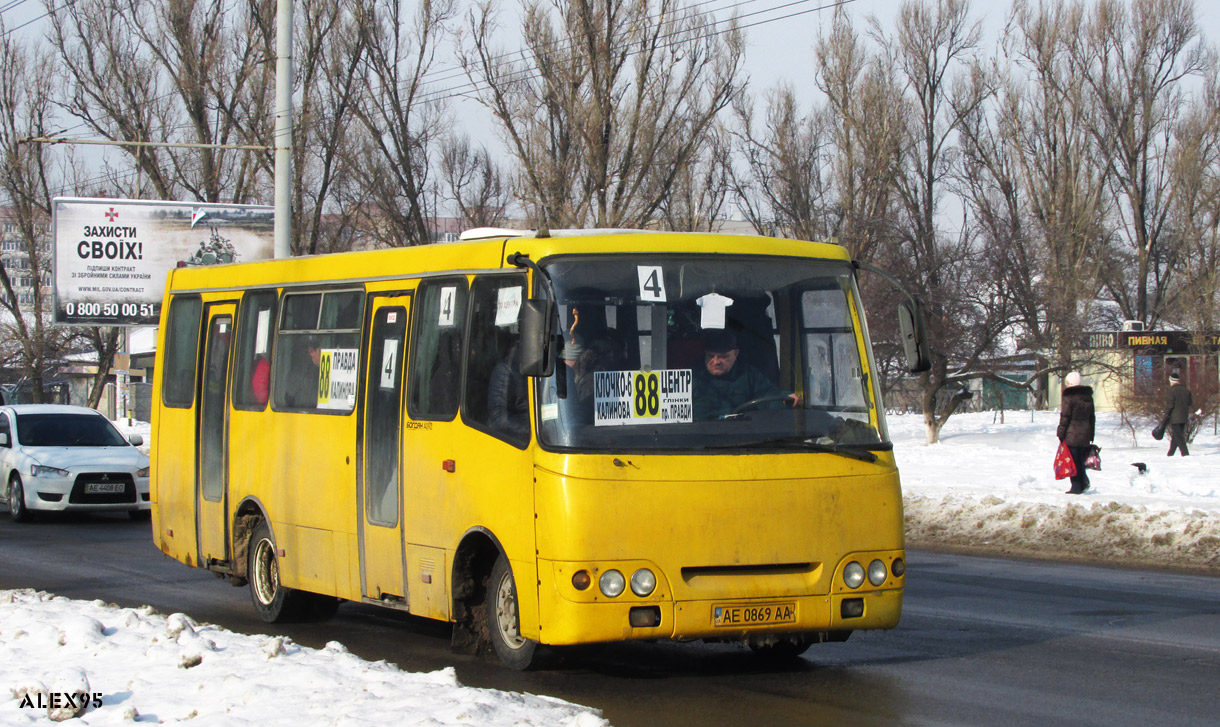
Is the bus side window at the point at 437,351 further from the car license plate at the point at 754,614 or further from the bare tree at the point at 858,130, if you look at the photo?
the bare tree at the point at 858,130

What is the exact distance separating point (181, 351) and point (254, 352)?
1653 millimetres

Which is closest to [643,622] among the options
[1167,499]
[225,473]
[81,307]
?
[225,473]

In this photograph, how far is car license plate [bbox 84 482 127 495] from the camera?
1939cm

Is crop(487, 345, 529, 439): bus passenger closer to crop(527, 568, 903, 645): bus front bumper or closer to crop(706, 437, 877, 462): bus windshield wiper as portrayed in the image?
crop(527, 568, 903, 645): bus front bumper

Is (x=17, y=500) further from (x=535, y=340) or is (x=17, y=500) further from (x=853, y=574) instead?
(x=853, y=574)

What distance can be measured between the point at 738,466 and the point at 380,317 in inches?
119

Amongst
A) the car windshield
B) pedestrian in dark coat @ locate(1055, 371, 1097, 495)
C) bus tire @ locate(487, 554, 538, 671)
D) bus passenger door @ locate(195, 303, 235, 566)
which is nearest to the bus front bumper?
bus tire @ locate(487, 554, 538, 671)

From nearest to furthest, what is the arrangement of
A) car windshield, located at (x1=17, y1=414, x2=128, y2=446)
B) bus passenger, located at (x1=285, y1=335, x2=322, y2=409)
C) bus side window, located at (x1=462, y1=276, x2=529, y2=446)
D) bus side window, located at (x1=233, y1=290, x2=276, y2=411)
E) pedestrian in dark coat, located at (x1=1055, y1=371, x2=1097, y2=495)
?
1. bus side window, located at (x1=462, y1=276, x2=529, y2=446)
2. bus passenger, located at (x1=285, y1=335, x2=322, y2=409)
3. bus side window, located at (x1=233, y1=290, x2=276, y2=411)
4. pedestrian in dark coat, located at (x1=1055, y1=371, x2=1097, y2=495)
5. car windshield, located at (x1=17, y1=414, x2=128, y2=446)

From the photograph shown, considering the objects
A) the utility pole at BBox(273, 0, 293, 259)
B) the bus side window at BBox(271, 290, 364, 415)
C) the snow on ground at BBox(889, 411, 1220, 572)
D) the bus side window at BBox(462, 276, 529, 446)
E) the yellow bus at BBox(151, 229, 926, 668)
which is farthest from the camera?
the utility pole at BBox(273, 0, 293, 259)

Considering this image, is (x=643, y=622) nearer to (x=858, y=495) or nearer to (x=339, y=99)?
(x=858, y=495)

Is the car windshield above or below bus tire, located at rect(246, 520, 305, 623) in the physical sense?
above

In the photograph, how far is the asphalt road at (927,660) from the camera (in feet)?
22.8

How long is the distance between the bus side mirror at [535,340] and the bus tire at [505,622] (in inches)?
47.3

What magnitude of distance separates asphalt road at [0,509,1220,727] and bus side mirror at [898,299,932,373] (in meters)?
1.68
